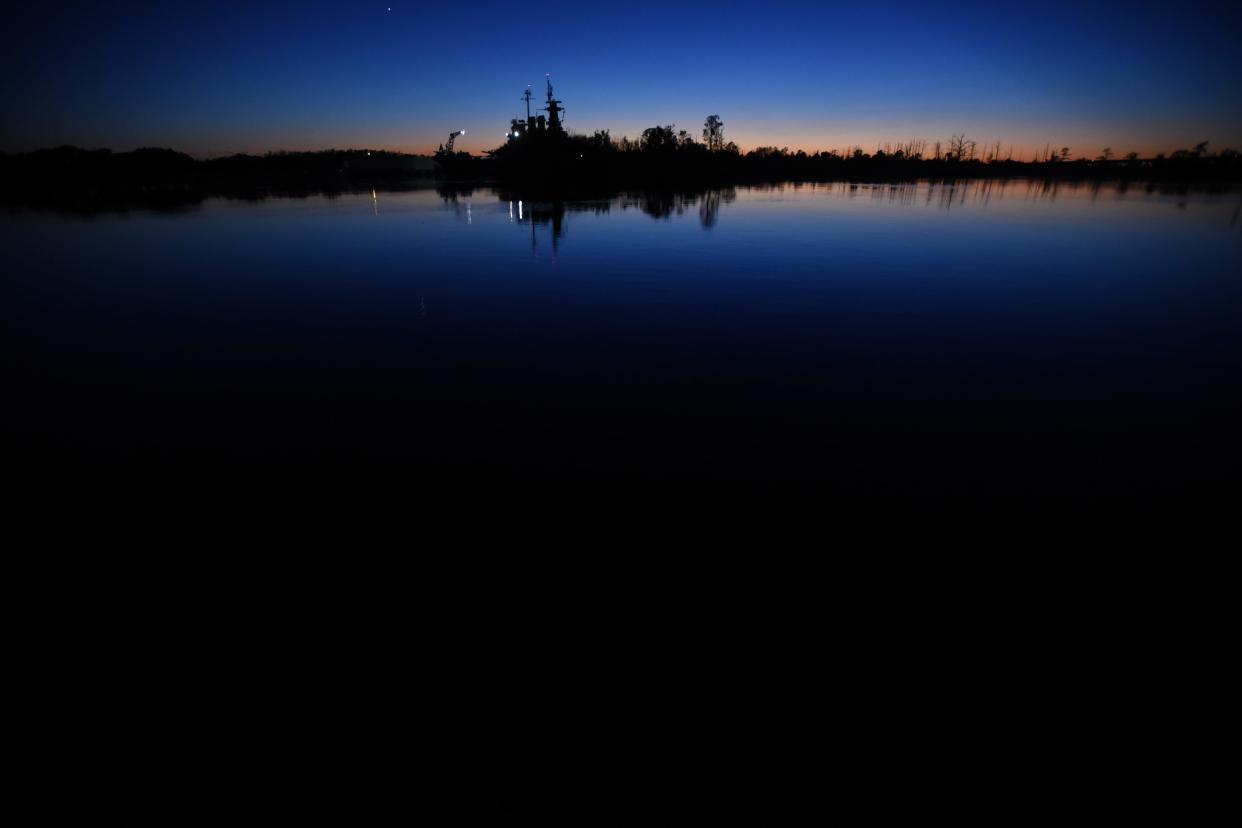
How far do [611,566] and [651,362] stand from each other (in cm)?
724

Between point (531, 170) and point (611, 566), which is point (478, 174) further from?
point (611, 566)

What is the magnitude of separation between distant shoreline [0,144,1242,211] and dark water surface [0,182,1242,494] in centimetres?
5529

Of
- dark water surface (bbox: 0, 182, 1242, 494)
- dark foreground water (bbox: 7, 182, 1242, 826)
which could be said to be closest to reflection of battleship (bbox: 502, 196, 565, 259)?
dark water surface (bbox: 0, 182, 1242, 494)

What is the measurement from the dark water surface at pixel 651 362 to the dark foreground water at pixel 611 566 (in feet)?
0.41

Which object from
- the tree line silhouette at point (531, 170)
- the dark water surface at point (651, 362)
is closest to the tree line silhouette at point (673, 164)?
the tree line silhouette at point (531, 170)

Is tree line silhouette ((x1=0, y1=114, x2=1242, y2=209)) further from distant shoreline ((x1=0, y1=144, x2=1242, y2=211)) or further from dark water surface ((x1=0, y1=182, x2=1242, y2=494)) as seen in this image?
dark water surface ((x1=0, y1=182, x2=1242, y2=494))

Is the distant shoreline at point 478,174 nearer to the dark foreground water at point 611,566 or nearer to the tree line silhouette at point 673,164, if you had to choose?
the tree line silhouette at point 673,164

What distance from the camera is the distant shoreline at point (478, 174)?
8506 cm

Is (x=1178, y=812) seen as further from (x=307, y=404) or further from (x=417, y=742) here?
(x=307, y=404)

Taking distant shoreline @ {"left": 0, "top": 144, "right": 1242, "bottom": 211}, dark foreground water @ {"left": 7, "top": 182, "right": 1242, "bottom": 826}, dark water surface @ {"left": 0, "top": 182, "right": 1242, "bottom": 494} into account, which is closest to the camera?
dark foreground water @ {"left": 7, "top": 182, "right": 1242, "bottom": 826}

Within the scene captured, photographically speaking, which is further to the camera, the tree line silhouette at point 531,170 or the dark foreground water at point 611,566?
the tree line silhouette at point 531,170

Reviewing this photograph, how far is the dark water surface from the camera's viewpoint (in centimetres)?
861

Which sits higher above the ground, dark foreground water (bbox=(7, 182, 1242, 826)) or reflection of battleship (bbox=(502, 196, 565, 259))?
reflection of battleship (bbox=(502, 196, 565, 259))

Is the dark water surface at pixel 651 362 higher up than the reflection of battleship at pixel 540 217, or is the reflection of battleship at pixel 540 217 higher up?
the reflection of battleship at pixel 540 217
